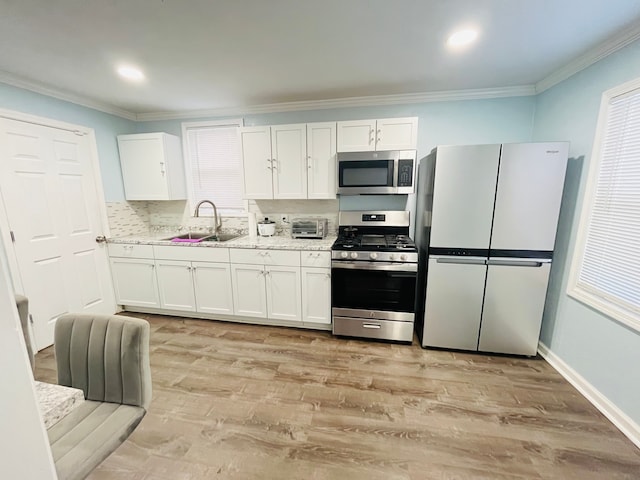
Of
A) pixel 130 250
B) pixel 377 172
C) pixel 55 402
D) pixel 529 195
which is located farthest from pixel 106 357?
pixel 529 195

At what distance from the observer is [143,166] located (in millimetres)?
3186

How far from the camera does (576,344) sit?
205 cm

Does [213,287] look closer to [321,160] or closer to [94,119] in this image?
[321,160]

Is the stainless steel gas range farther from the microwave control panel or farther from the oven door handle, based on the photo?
the microwave control panel

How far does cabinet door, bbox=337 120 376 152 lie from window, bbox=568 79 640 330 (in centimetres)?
167

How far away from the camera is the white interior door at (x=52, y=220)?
2.31 metres

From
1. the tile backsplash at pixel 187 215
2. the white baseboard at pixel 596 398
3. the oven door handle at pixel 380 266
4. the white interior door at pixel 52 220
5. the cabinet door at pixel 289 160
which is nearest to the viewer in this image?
the white baseboard at pixel 596 398

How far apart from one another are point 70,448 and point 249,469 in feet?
2.74

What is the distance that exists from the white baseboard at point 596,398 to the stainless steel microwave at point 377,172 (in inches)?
73.4

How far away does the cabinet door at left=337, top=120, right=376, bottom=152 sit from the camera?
104 inches

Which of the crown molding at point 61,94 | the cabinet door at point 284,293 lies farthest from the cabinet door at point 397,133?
the crown molding at point 61,94

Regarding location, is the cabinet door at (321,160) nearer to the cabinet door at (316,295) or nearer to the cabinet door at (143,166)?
the cabinet door at (316,295)

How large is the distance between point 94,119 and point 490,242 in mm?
4166

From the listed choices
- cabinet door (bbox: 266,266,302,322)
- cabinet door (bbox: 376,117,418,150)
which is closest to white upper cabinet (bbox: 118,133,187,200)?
cabinet door (bbox: 266,266,302,322)
